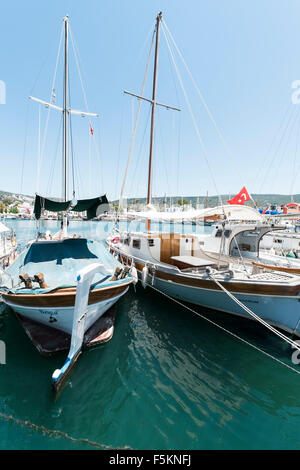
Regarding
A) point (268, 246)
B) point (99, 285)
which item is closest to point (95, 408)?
point (99, 285)

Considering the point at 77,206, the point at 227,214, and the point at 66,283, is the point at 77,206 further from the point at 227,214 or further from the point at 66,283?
the point at 227,214

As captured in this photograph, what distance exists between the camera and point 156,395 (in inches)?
187

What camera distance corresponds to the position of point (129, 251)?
12.0 meters

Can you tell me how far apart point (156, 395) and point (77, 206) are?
744cm

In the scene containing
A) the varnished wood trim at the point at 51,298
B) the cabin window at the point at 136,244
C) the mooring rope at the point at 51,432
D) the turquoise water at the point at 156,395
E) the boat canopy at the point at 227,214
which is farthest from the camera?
the cabin window at the point at 136,244

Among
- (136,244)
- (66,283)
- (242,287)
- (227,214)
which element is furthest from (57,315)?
(227,214)

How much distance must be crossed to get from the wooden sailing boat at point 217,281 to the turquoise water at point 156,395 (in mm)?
1049

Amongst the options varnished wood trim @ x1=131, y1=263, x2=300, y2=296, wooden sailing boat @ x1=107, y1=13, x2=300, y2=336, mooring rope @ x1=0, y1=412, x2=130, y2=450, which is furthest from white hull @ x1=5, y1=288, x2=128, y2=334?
wooden sailing boat @ x1=107, y1=13, x2=300, y2=336

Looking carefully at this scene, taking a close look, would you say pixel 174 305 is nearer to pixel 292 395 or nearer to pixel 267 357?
pixel 267 357

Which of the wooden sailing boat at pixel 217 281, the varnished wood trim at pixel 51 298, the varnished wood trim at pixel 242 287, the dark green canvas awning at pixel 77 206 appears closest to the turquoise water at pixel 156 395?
the wooden sailing boat at pixel 217 281

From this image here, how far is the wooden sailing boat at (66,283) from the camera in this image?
5.12m

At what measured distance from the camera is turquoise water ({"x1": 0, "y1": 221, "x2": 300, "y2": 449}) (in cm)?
380

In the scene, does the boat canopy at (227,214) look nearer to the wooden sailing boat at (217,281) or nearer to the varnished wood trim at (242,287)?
the wooden sailing boat at (217,281)

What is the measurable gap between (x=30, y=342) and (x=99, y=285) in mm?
2916
